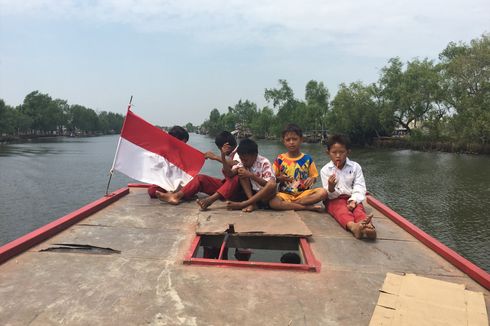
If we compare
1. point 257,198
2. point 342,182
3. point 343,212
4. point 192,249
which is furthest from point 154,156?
point 343,212

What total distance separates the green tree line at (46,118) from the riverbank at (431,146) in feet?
184

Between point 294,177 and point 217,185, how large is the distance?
132cm

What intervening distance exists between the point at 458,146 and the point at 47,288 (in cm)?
3670

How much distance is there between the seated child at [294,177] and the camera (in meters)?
5.02

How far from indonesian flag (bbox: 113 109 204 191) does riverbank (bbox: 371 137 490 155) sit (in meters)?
31.7

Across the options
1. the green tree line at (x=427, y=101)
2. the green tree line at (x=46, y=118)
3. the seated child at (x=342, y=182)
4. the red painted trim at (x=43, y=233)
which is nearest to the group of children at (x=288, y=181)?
the seated child at (x=342, y=182)

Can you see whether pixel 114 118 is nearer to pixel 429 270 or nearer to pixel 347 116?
pixel 347 116

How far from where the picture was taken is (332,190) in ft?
15.6

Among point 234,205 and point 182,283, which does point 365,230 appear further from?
point 182,283

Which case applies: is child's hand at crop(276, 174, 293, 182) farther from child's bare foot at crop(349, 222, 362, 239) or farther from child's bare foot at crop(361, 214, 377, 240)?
child's bare foot at crop(361, 214, 377, 240)

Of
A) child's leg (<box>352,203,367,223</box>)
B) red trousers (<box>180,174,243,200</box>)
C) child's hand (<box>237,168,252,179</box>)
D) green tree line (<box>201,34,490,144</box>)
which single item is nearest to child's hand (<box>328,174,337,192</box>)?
child's leg (<box>352,203,367,223</box>)

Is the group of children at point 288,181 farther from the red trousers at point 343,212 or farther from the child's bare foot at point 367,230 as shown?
the child's bare foot at point 367,230

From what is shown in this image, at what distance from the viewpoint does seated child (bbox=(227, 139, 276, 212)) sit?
4828mm

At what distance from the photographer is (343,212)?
14.5 ft
